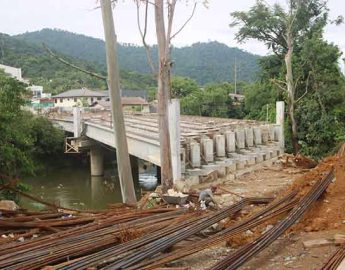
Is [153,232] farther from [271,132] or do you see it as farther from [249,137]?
[271,132]

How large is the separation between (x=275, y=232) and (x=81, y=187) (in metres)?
22.7

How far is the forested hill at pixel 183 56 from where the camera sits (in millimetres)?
104500

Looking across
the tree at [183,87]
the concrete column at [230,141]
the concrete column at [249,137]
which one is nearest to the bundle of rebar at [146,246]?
the concrete column at [230,141]

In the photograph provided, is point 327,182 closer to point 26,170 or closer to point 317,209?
point 317,209

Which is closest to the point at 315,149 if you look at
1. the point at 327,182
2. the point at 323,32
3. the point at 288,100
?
the point at 288,100

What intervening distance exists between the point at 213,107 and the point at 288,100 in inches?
671

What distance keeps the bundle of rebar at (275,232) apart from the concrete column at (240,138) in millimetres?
8109

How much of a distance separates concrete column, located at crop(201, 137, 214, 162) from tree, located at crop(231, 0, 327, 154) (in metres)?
9.41

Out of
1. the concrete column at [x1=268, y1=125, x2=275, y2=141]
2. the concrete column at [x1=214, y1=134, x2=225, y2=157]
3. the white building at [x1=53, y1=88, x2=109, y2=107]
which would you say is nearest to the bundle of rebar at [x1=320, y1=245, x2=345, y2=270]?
the concrete column at [x1=214, y1=134, x2=225, y2=157]

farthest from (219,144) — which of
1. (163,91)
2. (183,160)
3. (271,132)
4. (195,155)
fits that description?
(271,132)

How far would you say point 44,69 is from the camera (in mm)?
74812

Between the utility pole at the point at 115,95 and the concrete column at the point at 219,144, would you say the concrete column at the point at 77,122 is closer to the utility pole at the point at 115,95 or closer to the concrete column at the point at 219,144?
the concrete column at the point at 219,144

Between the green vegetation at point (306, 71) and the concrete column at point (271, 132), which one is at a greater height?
the green vegetation at point (306, 71)

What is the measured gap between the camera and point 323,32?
23.7m
